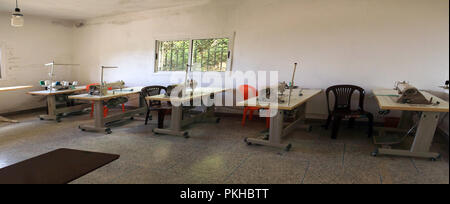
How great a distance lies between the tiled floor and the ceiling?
238cm

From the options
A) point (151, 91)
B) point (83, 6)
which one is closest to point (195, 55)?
point (151, 91)

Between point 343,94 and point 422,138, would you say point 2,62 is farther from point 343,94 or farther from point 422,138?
point 422,138

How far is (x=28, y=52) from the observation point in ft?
19.6

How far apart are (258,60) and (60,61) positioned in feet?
17.2

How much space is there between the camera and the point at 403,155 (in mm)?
3018

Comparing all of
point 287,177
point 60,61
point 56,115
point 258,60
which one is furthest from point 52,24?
point 287,177

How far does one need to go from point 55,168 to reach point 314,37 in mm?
4665

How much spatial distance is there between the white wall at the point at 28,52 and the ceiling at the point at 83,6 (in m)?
0.36

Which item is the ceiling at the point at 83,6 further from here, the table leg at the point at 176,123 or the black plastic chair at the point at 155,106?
the table leg at the point at 176,123

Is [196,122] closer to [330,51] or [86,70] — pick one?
[330,51]

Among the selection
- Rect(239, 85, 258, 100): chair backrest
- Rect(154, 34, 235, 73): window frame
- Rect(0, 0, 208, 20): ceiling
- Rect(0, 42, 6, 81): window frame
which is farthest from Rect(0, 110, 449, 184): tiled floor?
Rect(0, 0, 208, 20): ceiling

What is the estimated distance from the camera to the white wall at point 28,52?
18.4 feet

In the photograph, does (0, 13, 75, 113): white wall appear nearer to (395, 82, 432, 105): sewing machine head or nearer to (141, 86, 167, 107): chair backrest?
(141, 86, 167, 107): chair backrest

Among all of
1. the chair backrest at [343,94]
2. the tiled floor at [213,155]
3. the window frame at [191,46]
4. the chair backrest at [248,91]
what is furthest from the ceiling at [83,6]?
the chair backrest at [343,94]
